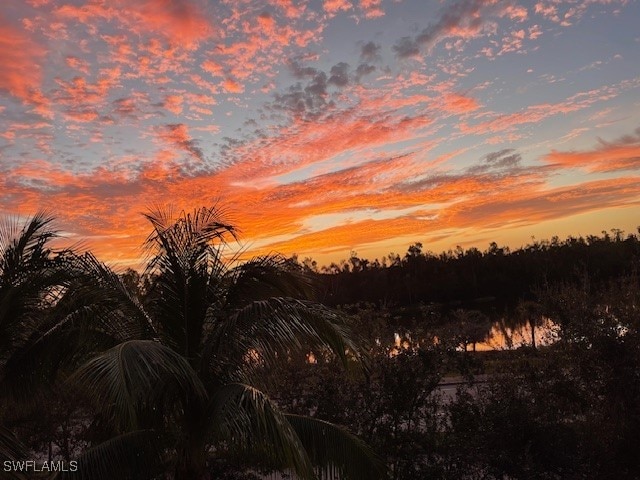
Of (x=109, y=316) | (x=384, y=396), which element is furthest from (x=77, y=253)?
(x=384, y=396)

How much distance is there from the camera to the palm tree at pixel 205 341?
5590mm

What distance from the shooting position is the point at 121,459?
19.5ft

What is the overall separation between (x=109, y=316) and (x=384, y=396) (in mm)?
5144

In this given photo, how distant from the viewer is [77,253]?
6875mm

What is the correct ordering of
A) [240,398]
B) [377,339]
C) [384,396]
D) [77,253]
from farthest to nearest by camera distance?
[377,339] → [384,396] → [77,253] → [240,398]

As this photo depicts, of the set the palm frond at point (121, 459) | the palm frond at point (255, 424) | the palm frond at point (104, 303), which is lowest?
the palm frond at point (121, 459)

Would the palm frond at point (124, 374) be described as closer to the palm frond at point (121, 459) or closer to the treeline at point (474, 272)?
the palm frond at point (121, 459)

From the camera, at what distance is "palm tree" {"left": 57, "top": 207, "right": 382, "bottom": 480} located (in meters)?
5.59

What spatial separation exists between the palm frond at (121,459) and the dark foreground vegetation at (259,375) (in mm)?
15

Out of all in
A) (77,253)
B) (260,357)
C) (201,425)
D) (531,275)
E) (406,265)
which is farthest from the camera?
(406,265)

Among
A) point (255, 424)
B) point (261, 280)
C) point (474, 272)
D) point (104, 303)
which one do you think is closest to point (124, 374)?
point (255, 424)

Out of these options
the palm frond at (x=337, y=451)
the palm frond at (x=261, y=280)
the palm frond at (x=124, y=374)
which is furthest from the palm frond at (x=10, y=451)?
the palm frond at (x=337, y=451)

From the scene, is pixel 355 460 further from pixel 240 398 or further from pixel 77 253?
pixel 77 253

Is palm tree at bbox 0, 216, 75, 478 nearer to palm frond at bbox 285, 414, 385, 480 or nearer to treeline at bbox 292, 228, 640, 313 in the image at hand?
palm frond at bbox 285, 414, 385, 480
